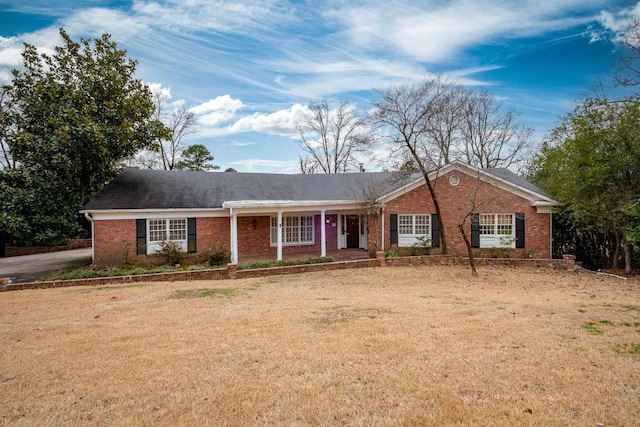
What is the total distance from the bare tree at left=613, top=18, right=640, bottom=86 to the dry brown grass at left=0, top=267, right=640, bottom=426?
5.21 m

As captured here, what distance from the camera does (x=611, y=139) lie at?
14.2 m

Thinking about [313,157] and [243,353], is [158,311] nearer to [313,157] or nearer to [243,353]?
[243,353]

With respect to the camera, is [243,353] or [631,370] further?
[243,353]

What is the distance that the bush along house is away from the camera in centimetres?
1572

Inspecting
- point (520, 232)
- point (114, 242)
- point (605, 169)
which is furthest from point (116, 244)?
point (605, 169)

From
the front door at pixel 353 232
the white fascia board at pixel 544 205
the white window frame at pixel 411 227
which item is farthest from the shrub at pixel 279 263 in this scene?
the white fascia board at pixel 544 205

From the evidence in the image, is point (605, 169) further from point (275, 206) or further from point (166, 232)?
point (166, 232)

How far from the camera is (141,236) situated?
15789 millimetres

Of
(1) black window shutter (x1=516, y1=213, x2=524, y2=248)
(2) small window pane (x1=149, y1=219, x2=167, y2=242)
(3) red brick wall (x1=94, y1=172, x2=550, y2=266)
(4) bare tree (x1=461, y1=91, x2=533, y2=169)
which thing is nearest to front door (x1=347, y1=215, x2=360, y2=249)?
(3) red brick wall (x1=94, y1=172, x2=550, y2=266)

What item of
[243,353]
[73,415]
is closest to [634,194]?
[243,353]

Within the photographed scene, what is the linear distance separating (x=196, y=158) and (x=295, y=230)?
20.6 meters

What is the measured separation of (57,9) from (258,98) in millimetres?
13546

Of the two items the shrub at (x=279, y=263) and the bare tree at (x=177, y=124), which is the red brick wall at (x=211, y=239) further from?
the bare tree at (x=177, y=124)

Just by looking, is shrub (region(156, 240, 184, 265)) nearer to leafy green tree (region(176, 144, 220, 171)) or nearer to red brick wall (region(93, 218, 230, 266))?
red brick wall (region(93, 218, 230, 266))
